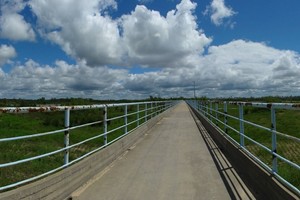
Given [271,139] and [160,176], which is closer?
[160,176]

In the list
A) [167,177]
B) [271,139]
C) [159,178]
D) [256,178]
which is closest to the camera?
[256,178]

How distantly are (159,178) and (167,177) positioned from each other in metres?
0.20

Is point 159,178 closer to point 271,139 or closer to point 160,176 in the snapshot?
point 160,176

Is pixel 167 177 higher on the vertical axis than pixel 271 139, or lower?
lower

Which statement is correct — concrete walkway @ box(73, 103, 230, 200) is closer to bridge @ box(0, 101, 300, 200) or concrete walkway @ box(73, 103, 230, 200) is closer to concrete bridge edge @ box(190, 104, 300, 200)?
bridge @ box(0, 101, 300, 200)

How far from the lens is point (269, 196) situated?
580 cm

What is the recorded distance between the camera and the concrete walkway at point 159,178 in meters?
6.46

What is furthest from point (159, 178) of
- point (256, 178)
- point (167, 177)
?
point (256, 178)

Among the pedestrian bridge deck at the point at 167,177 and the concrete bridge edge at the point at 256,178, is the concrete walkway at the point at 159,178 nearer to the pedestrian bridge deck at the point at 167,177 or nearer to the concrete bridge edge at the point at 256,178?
the pedestrian bridge deck at the point at 167,177

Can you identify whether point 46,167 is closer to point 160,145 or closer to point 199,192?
point 160,145

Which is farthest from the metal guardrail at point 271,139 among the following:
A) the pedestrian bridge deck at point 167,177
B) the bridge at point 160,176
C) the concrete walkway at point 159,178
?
the concrete walkway at point 159,178

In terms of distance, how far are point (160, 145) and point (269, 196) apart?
724 centimetres

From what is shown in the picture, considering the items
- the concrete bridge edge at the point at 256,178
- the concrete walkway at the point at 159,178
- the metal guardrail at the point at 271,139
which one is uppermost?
the metal guardrail at the point at 271,139

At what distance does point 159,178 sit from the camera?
769 centimetres
